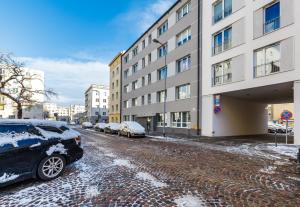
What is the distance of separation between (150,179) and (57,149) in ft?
9.07

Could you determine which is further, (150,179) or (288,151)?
(288,151)

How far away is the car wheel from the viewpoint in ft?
19.1

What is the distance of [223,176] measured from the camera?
6.45 m

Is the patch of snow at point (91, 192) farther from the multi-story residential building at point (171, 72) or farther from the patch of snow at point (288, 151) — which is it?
the multi-story residential building at point (171, 72)

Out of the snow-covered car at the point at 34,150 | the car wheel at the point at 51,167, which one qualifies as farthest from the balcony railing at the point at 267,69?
the car wheel at the point at 51,167

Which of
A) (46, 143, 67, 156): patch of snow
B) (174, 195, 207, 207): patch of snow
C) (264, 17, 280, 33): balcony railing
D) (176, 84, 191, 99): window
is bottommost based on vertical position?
(174, 195, 207, 207): patch of snow

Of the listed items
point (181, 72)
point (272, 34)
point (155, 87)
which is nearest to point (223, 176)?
point (272, 34)

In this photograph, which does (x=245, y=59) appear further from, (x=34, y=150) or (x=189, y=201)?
(x=34, y=150)

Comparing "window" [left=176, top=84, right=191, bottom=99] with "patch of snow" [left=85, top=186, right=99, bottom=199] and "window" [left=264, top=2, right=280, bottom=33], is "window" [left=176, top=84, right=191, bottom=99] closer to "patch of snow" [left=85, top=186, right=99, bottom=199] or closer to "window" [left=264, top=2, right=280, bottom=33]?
"window" [left=264, top=2, right=280, bottom=33]

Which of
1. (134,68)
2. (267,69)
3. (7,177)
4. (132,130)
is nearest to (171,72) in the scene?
(132,130)

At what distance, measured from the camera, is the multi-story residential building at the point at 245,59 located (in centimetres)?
1446

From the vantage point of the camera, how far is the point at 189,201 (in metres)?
4.43

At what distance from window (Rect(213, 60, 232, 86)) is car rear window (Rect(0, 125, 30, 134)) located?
16738 mm

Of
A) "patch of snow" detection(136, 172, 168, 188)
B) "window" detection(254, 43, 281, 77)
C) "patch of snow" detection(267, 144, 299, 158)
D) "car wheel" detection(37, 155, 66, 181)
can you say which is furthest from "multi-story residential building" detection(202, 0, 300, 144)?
"car wheel" detection(37, 155, 66, 181)
